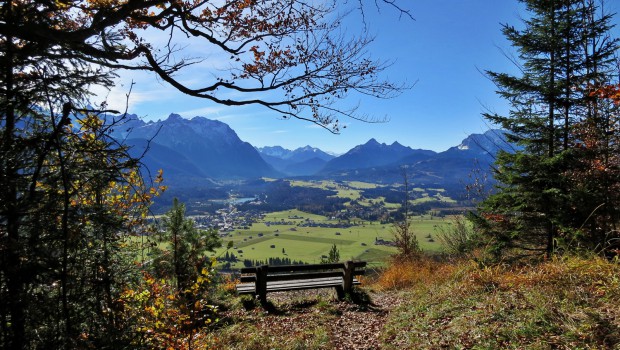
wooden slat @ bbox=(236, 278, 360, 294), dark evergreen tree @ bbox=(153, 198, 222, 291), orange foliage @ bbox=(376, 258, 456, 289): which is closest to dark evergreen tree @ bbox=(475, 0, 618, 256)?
orange foliage @ bbox=(376, 258, 456, 289)

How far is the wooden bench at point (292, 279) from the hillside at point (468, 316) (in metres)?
0.42

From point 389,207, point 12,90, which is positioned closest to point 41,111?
point 12,90

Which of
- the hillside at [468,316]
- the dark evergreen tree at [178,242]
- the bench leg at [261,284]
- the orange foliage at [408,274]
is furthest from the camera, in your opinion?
the orange foliage at [408,274]

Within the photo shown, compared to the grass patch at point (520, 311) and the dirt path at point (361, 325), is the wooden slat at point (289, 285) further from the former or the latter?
the grass patch at point (520, 311)

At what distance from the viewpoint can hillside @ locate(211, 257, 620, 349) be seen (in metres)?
3.71

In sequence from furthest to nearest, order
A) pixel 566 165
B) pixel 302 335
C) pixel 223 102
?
pixel 566 165
pixel 302 335
pixel 223 102

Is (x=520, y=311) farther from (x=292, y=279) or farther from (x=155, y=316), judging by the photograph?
(x=292, y=279)

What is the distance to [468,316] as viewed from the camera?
16.0 ft

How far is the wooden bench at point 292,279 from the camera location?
830 centimetres

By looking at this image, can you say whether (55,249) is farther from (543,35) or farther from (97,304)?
(543,35)

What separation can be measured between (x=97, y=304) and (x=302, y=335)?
162 inches

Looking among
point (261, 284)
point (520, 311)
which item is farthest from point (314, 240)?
point (520, 311)

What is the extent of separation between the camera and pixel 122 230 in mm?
3240

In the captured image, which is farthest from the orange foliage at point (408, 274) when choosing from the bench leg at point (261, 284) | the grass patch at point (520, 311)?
the bench leg at point (261, 284)
